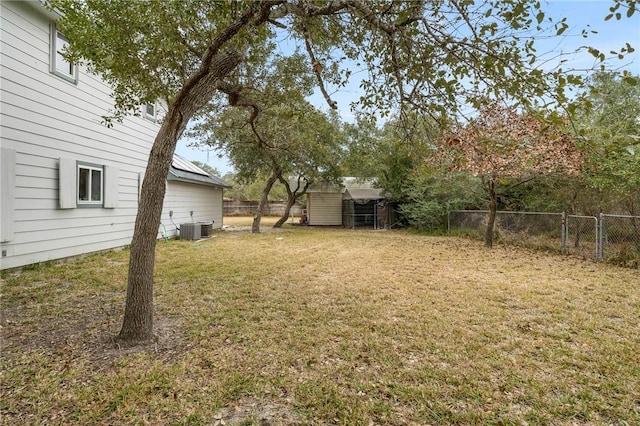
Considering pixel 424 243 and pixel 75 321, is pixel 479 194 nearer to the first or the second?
pixel 424 243

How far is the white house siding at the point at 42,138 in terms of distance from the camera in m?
5.04

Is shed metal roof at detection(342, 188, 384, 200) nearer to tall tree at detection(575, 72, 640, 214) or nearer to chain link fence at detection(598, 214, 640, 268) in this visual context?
tall tree at detection(575, 72, 640, 214)

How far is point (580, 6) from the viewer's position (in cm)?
271

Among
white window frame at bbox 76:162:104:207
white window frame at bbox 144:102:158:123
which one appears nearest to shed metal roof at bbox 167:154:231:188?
white window frame at bbox 144:102:158:123

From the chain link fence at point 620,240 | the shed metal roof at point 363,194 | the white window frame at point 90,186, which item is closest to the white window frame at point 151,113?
the white window frame at point 90,186

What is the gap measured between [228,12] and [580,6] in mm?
3075

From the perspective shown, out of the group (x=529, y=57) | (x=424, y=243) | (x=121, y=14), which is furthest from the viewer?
(x=424, y=243)

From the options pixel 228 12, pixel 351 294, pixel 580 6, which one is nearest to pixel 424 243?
pixel 351 294

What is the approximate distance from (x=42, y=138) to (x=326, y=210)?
542 inches

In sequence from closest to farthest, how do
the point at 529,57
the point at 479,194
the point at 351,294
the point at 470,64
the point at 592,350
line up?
the point at 529,57, the point at 470,64, the point at 592,350, the point at 351,294, the point at 479,194

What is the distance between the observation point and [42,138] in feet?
18.4

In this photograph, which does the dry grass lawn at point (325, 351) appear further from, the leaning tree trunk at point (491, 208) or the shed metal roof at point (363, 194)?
the shed metal roof at point (363, 194)

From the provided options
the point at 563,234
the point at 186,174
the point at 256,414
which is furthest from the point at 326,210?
the point at 256,414

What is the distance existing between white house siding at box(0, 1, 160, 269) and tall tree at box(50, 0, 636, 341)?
166 cm
